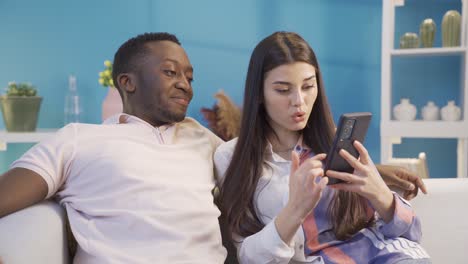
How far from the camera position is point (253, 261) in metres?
1.28

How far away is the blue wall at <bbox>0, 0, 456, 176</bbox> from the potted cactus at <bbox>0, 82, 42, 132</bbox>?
1.53 ft

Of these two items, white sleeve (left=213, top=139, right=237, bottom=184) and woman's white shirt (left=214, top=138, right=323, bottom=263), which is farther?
white sleeve (left=213, top=139, right=237, bottom=184)

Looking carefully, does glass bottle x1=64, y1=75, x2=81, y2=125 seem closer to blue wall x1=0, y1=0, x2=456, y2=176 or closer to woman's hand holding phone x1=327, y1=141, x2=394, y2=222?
blue wall x1=0, y1=0, x2=456, y2=176

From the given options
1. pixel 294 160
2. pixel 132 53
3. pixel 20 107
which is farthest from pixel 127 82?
pixel 20 107

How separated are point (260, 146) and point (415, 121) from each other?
219 cm

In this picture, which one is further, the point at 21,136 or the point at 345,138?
the point at 21,136

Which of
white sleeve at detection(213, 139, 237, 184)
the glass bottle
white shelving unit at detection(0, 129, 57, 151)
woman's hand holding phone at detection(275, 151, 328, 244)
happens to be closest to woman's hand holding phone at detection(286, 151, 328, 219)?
woman's hand holding phone at detection(275, 151, 328, 244)

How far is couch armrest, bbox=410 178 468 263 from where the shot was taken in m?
1.50

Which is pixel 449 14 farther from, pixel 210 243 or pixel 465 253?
pixel 210 243

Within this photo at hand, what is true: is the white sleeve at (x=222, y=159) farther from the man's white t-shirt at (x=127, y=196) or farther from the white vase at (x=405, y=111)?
the white vase at (x=405, y=111)

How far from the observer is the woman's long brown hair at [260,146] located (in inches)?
53.4

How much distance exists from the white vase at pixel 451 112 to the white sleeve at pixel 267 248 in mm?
2368

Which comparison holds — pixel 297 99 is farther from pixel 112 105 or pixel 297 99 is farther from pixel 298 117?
pixel 112 105

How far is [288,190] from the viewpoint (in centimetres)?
135
